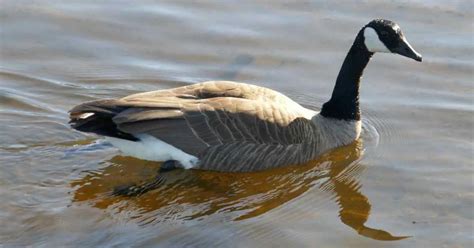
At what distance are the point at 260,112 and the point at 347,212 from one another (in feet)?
3.95

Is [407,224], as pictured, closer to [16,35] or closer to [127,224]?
[127,224]

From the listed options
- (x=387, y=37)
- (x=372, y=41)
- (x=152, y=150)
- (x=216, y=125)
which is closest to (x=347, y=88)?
(x=372, y=41)

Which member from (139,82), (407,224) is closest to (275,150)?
(407,224)

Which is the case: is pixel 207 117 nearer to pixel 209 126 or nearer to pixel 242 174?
pixel 209 126

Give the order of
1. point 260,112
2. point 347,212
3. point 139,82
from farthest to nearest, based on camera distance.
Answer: point 139,82, point 260,112, point 347,212

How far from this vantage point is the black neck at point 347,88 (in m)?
8.54

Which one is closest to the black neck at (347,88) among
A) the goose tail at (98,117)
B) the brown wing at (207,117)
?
the brown wing at (207,117)

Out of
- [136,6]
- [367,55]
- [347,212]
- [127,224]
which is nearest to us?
[127,224]

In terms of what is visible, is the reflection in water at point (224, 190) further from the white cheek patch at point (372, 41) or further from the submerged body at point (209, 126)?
the white cheek patch at point (372, 41)

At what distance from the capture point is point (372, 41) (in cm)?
839

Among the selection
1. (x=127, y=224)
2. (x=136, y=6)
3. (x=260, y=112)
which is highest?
(x=136, y=6)

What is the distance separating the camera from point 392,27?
27.2ft

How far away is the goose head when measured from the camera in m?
8.30

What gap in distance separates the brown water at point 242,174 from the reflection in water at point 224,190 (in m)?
0.02
